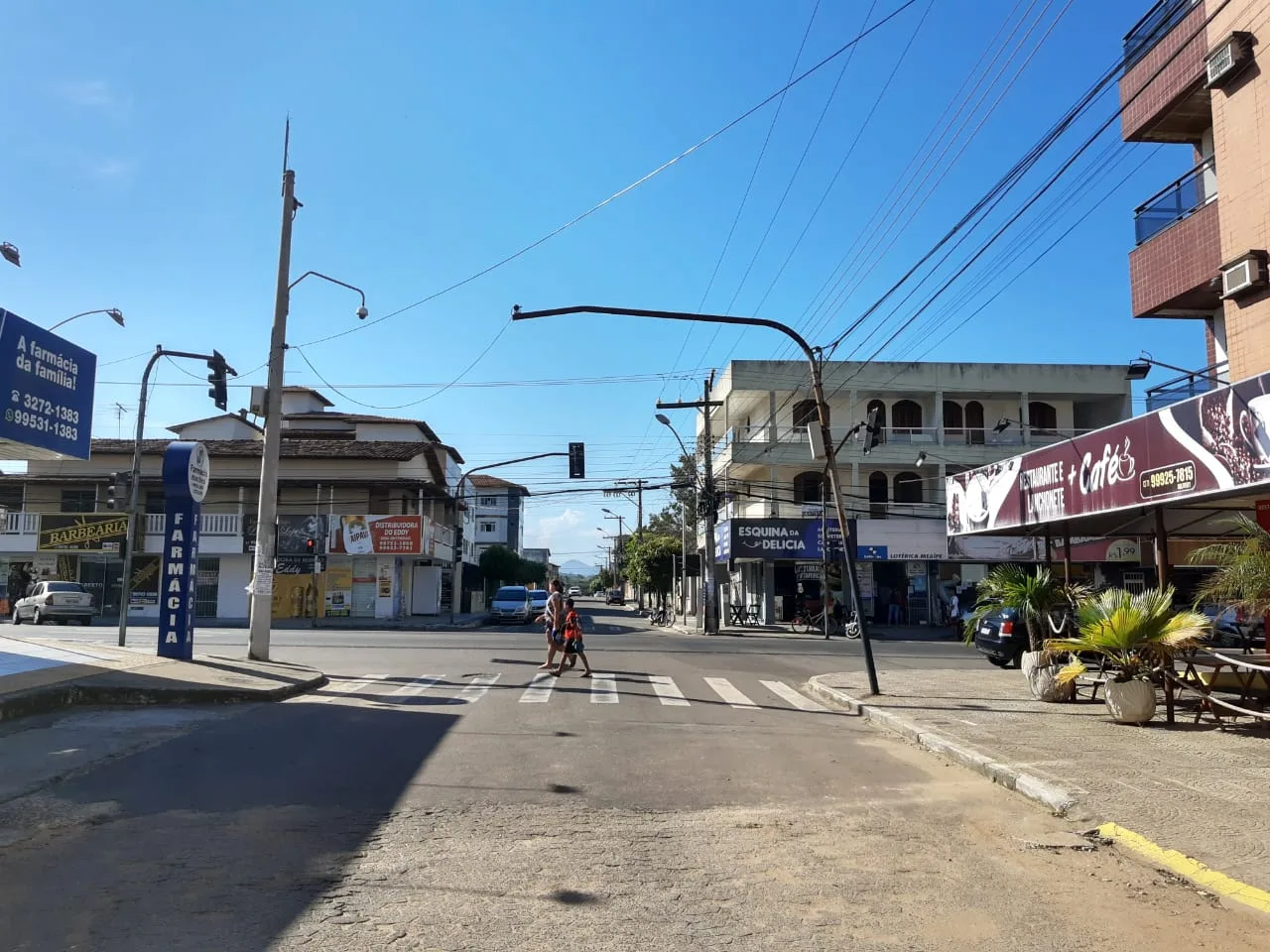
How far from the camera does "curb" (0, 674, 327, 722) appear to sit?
10.5 meters

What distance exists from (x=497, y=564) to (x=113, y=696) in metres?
60.5

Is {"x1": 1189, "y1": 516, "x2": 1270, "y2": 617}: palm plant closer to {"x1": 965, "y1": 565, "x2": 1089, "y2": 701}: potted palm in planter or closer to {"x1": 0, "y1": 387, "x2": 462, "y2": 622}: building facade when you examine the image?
{"x1": 965, "y1": 565, "x2": 1089, "y2": 701}: potted palm in planter

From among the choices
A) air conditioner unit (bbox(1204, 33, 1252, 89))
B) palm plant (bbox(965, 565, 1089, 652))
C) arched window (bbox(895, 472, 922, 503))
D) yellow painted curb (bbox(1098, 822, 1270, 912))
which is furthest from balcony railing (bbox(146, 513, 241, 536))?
yellow painted curb (bbox(1098, 822, 1270, 912))

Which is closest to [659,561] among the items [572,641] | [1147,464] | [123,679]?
[572,641]

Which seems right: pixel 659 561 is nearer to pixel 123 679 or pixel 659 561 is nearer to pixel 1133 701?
pixel 123 679

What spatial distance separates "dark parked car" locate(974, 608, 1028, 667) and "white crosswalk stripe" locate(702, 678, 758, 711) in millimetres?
6248

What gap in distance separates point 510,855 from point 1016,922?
2889 millimetres

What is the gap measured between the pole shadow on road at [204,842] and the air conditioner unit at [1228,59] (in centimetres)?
1465

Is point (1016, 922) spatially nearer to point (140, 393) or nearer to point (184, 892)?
point (184, 892)

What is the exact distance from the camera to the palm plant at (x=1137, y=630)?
1047 cm

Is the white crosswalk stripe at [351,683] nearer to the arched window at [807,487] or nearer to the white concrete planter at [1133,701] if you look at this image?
the white concrete planter at [1133,701]

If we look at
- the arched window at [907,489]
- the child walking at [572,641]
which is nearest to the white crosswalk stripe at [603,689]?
the child walking at [572,641]

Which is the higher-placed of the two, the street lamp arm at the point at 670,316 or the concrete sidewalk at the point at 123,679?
the street lamp arm at the point at 670,316

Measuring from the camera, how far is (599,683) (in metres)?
15.7
